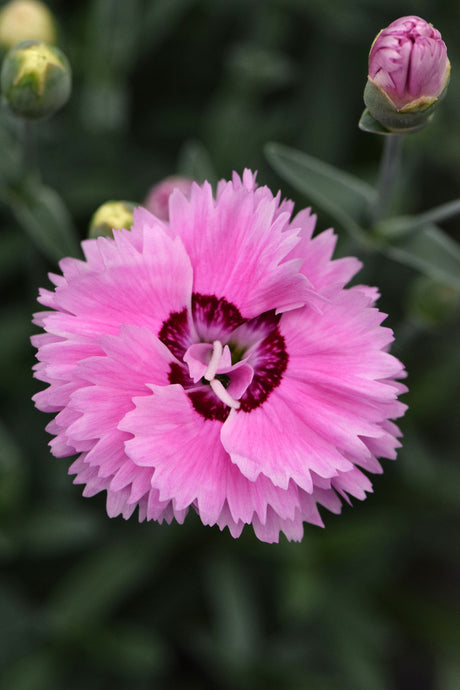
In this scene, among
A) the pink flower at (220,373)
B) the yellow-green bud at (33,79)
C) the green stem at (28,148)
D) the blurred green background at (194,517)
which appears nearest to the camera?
the pink flower at (220,373)

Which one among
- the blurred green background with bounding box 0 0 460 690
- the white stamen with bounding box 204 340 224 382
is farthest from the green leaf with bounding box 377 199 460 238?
the white stamen with bounding box 204 340 224 382

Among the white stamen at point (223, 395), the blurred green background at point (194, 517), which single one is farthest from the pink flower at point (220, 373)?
the blurred green background at point (194, 517)

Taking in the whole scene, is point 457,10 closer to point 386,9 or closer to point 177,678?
point 386,9

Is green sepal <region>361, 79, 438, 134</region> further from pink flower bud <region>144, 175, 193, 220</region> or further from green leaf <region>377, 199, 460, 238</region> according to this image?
pink flower bud <region>144, 175, 193, 220</region>

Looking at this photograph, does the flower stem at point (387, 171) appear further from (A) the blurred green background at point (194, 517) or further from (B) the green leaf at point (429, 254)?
(A) the blurred green background at point (194, 517)

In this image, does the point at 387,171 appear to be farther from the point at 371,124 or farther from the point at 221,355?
the point at 221,355
